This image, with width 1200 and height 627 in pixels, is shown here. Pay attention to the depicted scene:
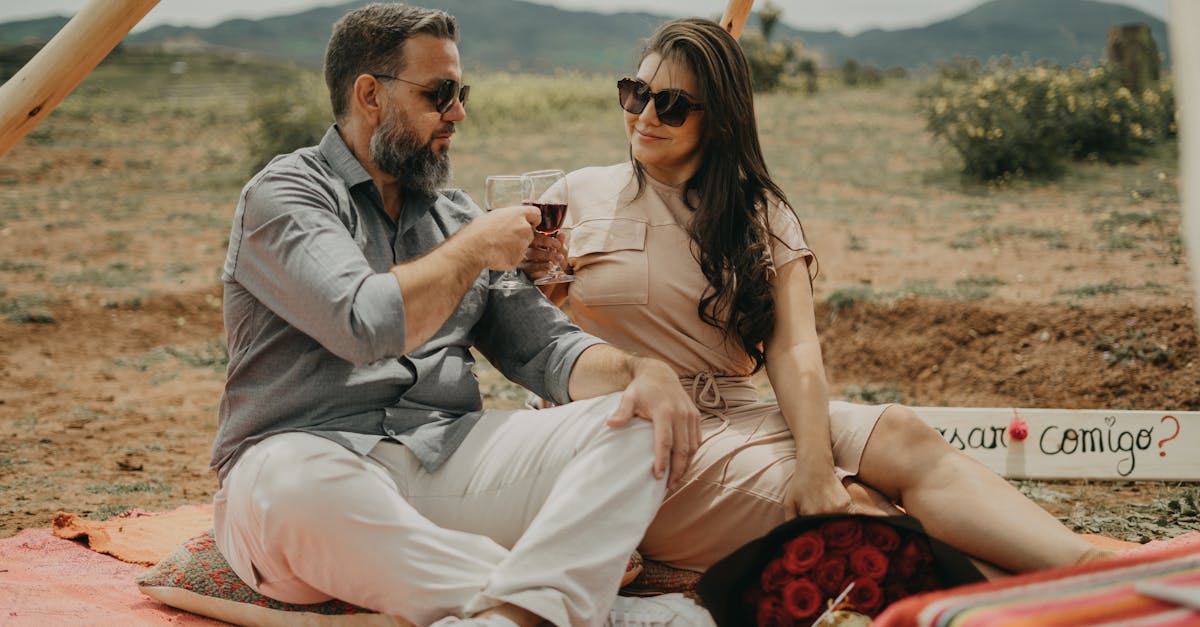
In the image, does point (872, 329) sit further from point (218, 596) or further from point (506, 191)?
point (218, 596)

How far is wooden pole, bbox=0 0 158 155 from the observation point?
3.54 m

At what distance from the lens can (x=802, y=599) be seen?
2.91m

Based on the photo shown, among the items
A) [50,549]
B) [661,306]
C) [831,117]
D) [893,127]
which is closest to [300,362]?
[661,306]

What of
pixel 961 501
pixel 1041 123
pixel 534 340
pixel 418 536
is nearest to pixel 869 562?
pixel 961 501

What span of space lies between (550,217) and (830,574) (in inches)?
52.9

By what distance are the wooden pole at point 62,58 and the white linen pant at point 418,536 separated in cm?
147

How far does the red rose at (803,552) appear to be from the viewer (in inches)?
114

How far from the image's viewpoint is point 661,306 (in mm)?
3807

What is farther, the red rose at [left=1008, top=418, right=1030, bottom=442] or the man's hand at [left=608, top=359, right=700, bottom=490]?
the red rose at [left=1008, top=418, right=1030, bottom=442]

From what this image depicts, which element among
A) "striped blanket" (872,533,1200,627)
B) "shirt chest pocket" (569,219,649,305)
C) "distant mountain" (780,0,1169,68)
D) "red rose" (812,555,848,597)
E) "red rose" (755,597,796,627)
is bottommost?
"red rose" (755,597,796,627)

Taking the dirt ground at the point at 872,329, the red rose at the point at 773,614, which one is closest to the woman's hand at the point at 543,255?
the red rose at the point at 773,614

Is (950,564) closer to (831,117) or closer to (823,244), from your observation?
(823,244)

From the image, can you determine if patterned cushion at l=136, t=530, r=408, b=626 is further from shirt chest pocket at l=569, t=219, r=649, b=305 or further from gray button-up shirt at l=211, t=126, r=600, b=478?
shirt chest pocket at l=569, t=219, r=649, b=305

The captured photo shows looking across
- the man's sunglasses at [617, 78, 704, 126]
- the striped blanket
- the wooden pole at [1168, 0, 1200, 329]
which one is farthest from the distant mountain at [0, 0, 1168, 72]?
the striped blanket
